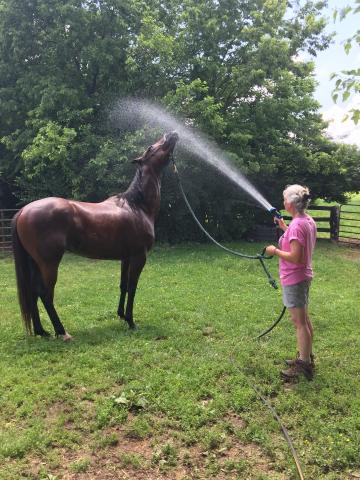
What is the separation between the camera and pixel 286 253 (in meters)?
4.02

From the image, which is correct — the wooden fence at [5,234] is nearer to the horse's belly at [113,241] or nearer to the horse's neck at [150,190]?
the horse's belly at [113,241]

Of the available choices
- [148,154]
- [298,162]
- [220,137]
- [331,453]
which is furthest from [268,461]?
[298,162]

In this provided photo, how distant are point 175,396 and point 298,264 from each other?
1757 mm

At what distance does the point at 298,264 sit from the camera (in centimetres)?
407

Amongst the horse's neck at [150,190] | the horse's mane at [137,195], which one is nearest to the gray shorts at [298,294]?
the horse's neck at [150,190]

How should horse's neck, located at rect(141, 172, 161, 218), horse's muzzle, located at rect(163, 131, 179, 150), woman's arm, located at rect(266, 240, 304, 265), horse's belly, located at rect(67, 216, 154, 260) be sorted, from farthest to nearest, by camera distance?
horse's neck, located at rect(141, 172, 161, 218) → horse's muzzle, located at rect(163, 131, 179, 150) → horse's belly, located at rect(67, 216, 154, 260) → woman's arm, located at rect(266, 240, 304, 265)

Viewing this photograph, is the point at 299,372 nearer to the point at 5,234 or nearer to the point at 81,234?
the point at 81,234

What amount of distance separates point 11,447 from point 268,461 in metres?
2.00

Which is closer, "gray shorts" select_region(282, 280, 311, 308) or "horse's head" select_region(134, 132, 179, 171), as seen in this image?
"gray shorts" select_region(282, 280, 311, 308)

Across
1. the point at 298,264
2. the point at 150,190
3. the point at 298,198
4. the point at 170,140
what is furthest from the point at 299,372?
the point at 170,140

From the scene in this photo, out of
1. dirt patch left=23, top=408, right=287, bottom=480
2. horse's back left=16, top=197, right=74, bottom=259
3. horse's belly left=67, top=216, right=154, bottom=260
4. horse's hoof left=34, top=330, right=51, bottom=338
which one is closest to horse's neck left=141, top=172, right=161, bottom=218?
horse's belly left=67, top=216, right=154, bottom=260

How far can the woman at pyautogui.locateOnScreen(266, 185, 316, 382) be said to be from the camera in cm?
397

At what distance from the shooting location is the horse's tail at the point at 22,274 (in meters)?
5.14

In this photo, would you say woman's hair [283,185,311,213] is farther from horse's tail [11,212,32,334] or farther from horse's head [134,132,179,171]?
horse's tail [11,212,32,334]
